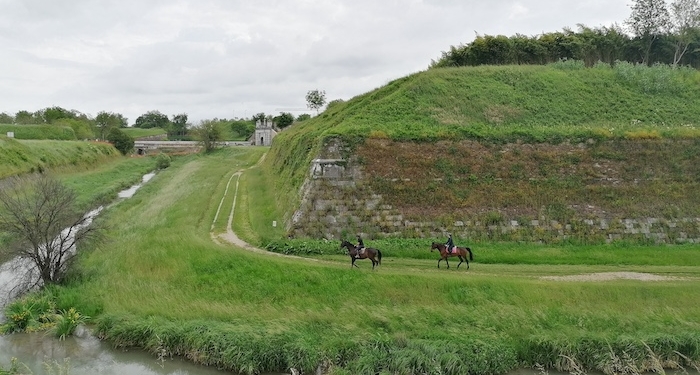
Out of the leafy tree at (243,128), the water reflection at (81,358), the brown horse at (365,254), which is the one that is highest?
the leafy tree at (243,128)

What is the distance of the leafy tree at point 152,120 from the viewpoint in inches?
6164

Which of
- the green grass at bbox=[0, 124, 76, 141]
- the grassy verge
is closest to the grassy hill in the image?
the grassy verge

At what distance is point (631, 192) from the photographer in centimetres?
2442

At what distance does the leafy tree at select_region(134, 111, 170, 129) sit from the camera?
157 meters

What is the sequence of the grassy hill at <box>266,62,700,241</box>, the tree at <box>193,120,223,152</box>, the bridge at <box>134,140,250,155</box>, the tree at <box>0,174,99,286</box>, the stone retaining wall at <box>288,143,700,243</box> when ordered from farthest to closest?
the bridge at <box>134,140,250,155</box> → the tree at <box>193,120,223,152</box> → the grassy hill at <box>266,62,700,241</box> → the stone retaining wall at <box>288,143,700,243</box> → the tree at <box>0,174,99,286</box>

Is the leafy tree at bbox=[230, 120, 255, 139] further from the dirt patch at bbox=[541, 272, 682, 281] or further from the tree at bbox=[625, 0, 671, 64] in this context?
the dirt patch at bbox=[541, 272, 682, 281]

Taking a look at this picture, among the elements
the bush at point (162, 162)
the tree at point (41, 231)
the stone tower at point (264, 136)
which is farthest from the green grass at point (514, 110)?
the stone tower at point (264, 136)

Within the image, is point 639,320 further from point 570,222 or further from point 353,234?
point 353,234

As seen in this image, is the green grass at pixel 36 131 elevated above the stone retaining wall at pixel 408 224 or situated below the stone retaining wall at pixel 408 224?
above

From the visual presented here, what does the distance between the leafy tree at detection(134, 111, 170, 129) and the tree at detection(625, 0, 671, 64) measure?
137 m

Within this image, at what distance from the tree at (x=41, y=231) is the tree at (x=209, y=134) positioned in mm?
59610

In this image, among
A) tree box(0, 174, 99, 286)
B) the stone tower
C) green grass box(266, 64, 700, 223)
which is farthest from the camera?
the stone tower

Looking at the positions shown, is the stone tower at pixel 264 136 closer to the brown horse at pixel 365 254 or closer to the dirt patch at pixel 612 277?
the brown horse at pixel 365 254

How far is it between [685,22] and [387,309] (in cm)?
4499
